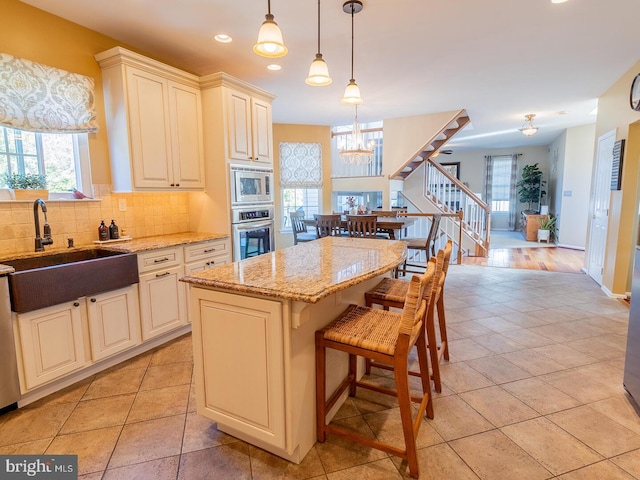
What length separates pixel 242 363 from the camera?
159 centimetres

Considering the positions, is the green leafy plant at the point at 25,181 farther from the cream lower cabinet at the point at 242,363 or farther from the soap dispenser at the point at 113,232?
the cream lower cabinet at the point at 242,363

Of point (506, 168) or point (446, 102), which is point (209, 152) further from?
point (506, 168)

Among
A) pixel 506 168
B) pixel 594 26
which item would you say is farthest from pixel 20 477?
pixel 506 168

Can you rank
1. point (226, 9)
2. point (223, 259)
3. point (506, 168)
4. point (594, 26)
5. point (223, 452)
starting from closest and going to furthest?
point (223, 452), point (226, 9), point (594, 26), point (223, 259), point (506, 168)

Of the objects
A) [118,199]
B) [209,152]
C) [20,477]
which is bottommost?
[20,477]

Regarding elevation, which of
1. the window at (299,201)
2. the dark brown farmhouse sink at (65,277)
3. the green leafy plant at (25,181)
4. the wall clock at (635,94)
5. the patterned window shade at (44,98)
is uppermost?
the wall clock at (635,94)

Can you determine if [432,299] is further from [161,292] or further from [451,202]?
[451,202]

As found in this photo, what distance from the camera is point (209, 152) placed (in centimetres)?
344

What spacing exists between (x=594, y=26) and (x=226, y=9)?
120 inches

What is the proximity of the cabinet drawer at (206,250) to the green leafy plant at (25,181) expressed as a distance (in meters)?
→ 1.14

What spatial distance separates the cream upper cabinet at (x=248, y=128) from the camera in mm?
3418

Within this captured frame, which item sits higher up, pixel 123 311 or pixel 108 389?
pixel 123 311

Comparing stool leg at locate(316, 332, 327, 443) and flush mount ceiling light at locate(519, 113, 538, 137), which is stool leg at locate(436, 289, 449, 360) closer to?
stool leg at locate(316, 332, 327, 443)

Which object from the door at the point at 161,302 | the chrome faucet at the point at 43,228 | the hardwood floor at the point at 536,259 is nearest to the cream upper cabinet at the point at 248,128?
the door at the point at 161,302
